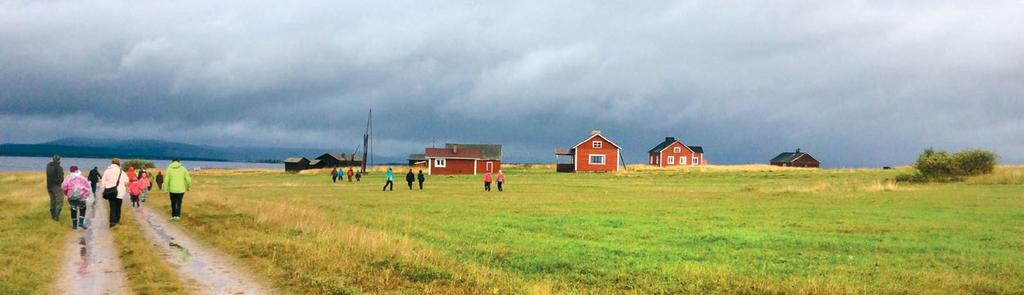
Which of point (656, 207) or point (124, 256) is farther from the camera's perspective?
point (656, 207)

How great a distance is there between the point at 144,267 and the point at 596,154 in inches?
3398

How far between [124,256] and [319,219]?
29.1 ft

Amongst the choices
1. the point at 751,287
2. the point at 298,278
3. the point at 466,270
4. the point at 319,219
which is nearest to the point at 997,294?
the point at 751,287

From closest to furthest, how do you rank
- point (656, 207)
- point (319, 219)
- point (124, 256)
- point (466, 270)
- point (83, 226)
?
point (466, 270) → point (124, 256) → point (83, 226) → point (319, 219) → point (656, 207)

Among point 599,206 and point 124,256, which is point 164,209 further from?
point 599,206

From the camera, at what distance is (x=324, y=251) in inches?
552

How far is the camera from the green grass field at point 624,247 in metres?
11.8

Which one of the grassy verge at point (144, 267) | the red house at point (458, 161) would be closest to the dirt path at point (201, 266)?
the grassy verge at point (144, 267)

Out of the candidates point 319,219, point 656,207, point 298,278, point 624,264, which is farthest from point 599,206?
point 298,278

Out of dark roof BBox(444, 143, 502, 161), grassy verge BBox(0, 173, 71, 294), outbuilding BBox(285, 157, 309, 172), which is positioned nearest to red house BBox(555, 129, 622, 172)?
dark roof BBox(444, 143, 502, 161)

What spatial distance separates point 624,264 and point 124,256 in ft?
31.4

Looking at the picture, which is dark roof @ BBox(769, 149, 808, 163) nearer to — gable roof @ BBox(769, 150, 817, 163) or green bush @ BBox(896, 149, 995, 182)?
gable roof @ BBox(769, 150, 817, 163)

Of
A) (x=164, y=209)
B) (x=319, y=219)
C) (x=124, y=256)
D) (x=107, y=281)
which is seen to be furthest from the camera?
(x=164, y=209)

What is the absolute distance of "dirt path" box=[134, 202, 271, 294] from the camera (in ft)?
34.3
